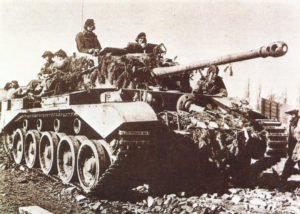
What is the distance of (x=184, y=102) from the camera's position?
843 centimetres

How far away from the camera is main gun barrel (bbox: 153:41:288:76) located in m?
6.57

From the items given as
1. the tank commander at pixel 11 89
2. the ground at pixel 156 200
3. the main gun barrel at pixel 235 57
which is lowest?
the ground at pixel 156 200

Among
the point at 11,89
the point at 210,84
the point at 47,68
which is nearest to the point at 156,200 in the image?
the point at 210,84

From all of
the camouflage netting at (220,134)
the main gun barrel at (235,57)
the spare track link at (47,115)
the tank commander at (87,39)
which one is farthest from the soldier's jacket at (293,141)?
the tank commander at (87,39)

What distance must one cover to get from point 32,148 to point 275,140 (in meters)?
5.84

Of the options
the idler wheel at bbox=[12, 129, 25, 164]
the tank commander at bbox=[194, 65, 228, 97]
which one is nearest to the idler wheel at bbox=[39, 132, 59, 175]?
the idler wheel at bbox=[12, 129, 25, 164]

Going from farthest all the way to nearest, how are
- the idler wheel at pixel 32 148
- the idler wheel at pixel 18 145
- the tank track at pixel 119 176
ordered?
the idler wheel at pixel 18 145 → the idler wheel at pixel 32 148 → the tank track at pixel 119 176

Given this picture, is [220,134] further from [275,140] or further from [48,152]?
[48,152]

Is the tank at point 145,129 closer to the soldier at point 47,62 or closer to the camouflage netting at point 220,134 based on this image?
the camouflage netting at point 220,134

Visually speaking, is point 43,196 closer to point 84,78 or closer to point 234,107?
point 84,78

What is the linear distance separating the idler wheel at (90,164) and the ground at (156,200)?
22 cm

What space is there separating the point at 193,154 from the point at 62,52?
458 cm

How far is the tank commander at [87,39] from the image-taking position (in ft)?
33.9

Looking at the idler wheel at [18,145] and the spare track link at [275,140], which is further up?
the spare track link at [275,140]
